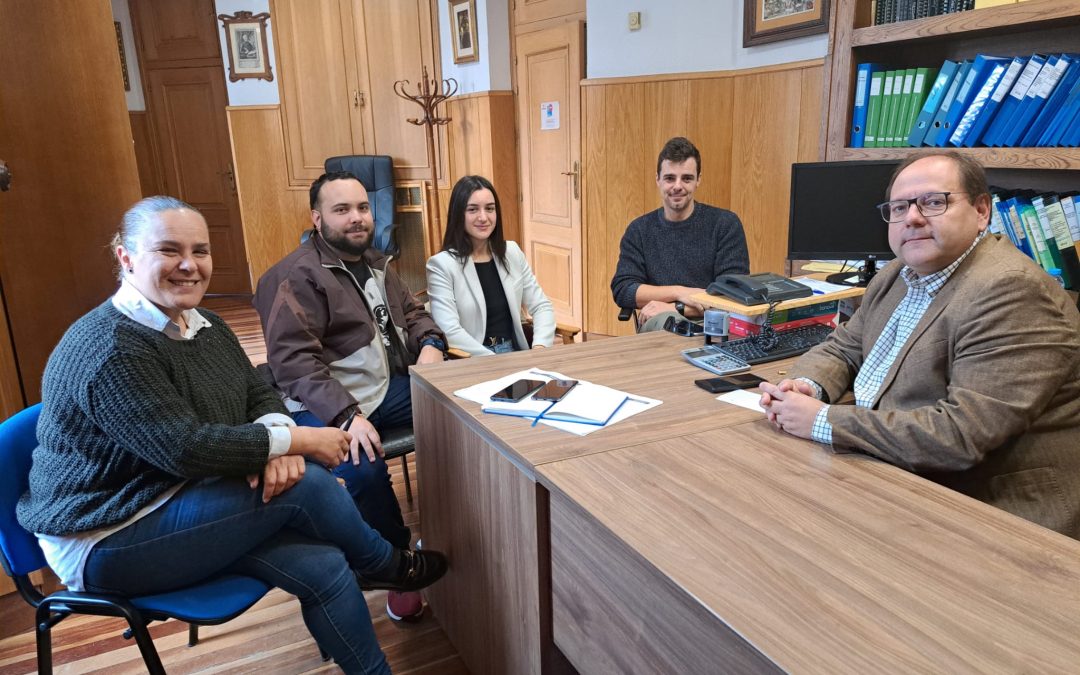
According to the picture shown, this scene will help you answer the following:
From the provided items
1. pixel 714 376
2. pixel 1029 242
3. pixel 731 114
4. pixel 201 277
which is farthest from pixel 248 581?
pixel 731 114

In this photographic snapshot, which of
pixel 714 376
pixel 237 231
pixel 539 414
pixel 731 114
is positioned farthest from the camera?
pixel 237 231

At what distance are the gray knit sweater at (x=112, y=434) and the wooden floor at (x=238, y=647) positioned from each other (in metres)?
0.73

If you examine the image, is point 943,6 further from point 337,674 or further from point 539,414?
point 337,674

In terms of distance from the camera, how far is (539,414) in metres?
1.55

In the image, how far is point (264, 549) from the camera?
1.49 m

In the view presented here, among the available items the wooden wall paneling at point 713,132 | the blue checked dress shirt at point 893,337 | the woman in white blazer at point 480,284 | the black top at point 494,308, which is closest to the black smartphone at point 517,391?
the blue checked dress shirt at point 893,337

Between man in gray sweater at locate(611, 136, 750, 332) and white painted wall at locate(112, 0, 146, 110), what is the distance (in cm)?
507

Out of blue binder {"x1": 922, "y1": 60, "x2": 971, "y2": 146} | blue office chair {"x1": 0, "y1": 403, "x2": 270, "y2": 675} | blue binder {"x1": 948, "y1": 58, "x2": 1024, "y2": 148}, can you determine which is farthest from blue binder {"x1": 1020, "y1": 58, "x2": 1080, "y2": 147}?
blue office chair {"x1": 0, "y1": 403, "x2": 270, "y2": 675}

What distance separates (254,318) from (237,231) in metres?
1.07

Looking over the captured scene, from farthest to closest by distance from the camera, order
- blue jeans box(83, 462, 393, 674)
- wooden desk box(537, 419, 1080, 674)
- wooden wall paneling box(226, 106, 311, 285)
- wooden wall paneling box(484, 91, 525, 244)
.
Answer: wooden wall paneling box(226, 106, 311, 285), wooden wall paneling box(484, 91, 525, 244), blue jeans box(83, 462, 393, 674), wooden desk box(537, 419, 1080, 674)

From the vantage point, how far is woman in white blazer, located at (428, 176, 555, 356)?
2.59 m

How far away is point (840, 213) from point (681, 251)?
62cm

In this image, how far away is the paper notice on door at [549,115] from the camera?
457 centimetres

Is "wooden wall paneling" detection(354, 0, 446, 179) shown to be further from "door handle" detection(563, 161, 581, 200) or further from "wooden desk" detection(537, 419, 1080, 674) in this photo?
"wooden desk" detection(537, 419, 1080, 674)
